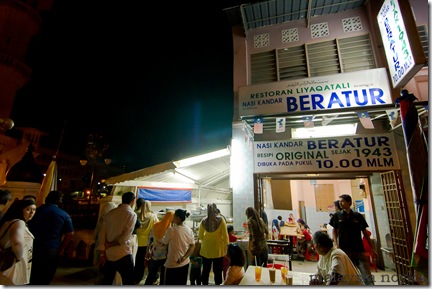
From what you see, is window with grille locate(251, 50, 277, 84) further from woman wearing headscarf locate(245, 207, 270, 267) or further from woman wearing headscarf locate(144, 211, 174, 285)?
woman wearing headscarf locate(144, 211, 174, 285)

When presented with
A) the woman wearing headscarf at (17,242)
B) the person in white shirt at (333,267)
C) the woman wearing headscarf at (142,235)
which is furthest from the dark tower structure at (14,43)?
the person in white shirt at (333,267)

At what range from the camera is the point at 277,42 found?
7.37 m

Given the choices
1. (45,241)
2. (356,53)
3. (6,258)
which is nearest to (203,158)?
(45,241)

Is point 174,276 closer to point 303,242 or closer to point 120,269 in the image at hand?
point 120,269

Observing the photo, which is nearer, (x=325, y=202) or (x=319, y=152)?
(x=319, y=152)

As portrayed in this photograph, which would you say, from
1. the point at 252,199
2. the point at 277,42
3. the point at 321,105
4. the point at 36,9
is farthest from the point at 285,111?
the point at 36,9

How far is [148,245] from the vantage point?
191 inches

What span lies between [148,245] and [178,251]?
4.86ft

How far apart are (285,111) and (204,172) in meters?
4.21

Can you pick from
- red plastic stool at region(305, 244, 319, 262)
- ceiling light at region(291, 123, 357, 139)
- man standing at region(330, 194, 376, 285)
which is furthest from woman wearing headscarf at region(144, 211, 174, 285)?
red plastic stool at region(305, 244, 319, 262)

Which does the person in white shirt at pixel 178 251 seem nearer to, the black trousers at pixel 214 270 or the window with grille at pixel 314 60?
the black trousers at pixel 214 270

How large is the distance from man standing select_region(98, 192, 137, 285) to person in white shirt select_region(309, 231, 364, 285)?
3.05 m

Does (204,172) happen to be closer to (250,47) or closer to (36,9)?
(250,47)

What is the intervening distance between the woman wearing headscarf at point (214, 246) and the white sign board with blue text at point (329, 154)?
6.68 ft
